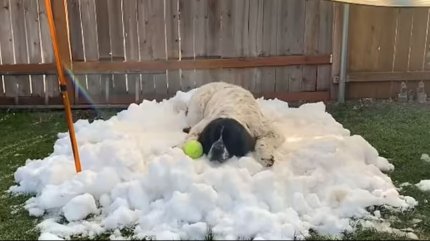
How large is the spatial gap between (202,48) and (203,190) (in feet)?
9.57

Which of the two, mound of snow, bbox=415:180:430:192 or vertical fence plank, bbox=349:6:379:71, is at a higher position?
vertical fence plank, bbox=349:6:379:71

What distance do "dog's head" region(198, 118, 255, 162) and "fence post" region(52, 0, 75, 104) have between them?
2615mm

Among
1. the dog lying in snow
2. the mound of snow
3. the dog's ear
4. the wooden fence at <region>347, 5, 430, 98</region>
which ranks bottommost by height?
the mound of snow

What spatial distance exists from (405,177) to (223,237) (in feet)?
5.09

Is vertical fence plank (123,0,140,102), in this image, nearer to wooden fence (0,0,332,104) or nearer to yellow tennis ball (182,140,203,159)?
wooden fence (0,0,332,104)

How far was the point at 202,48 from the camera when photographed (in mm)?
5457

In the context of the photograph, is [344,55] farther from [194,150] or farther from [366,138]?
[194,150]

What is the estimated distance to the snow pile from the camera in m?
2.67

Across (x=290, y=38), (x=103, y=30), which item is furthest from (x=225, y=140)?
(x=103, y=30)

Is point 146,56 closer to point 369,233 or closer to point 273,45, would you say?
point 273,45

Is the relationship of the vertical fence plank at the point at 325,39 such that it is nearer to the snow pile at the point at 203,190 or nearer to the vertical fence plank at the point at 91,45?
the snow pile at the point at 203,190

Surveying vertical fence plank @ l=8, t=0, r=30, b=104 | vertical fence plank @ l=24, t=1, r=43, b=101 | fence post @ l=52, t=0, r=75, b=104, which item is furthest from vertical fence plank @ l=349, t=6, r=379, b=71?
vertical fence plank @ l=8, t=0, r=30, b=104

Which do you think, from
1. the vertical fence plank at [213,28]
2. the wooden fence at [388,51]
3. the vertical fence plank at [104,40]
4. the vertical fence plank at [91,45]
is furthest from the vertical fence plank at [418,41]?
the vertical fence plank at [91,45]

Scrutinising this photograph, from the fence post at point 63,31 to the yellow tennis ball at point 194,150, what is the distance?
253 cm
